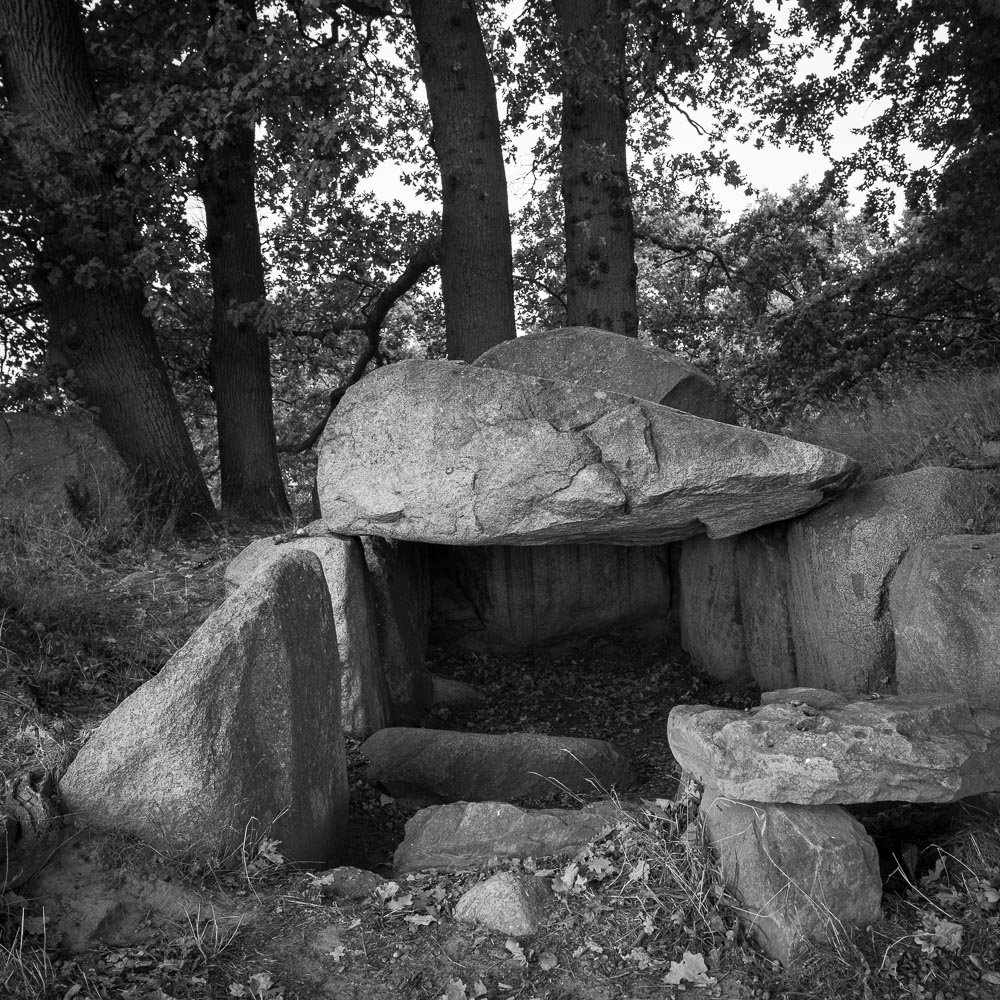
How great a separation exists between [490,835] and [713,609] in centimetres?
329

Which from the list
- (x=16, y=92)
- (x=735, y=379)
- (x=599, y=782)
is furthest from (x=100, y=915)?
(x=735, y=379)

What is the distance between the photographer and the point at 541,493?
545cm

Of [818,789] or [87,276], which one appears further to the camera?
Result: [87,276]

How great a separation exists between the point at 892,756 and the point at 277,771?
8.48 feet

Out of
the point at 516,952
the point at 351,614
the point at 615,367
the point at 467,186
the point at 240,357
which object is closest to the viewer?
the point at 516,952

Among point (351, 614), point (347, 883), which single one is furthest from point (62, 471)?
point (347, 883)

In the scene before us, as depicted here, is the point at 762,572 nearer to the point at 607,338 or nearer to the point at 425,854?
the point at 607,338

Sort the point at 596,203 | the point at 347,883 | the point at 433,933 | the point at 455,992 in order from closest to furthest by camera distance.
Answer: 1. the point at 455,992
2. the point at 433,933
3. the point at 347,883
4. the point at 596,203

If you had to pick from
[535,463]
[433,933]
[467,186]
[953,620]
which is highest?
[467,186]

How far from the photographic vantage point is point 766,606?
653 cm

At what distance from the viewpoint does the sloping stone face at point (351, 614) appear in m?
5.84

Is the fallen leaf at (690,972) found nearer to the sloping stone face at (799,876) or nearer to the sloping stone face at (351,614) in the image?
the sloping stone face at (799,876)

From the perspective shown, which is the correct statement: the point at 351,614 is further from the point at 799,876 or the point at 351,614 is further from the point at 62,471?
the point at 799,876

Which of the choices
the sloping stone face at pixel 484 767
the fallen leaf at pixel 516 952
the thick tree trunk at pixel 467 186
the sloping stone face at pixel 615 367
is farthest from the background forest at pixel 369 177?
the fallen leaf at pixel 516 952
